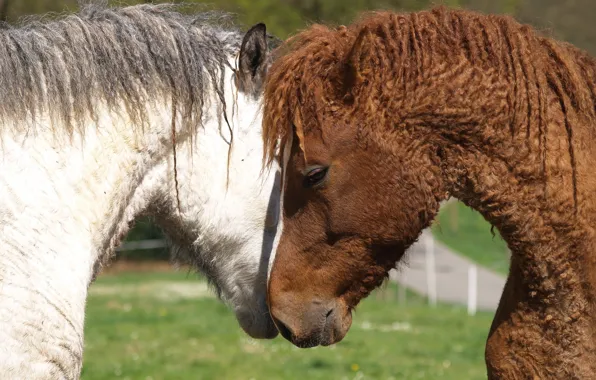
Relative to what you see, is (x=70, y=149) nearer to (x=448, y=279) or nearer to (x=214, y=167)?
(x=214, y=167)

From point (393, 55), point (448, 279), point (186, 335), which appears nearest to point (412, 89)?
point (393, 55)

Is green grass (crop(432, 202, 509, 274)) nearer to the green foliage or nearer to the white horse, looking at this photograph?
the green foliage

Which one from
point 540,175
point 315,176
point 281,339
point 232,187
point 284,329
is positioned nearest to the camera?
point 540,175

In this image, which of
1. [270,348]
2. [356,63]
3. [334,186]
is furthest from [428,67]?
[270,348]

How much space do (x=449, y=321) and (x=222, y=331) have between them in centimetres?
351

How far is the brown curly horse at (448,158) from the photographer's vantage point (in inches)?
125

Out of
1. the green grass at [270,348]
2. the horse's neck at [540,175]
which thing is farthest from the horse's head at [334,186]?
the green grass at [270,348]

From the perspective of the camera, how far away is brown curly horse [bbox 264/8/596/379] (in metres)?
3.17

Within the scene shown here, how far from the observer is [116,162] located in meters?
3.34

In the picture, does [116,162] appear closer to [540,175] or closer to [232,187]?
[232,187]

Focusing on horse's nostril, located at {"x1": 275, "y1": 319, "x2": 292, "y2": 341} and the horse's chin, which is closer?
horse's nostril, located at {"x1": 275, "y1": 319, "x2": 292, "y2": 341}

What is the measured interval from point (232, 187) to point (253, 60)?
579mm

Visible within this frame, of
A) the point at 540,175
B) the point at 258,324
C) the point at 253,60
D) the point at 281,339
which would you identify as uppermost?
the point at 253,60

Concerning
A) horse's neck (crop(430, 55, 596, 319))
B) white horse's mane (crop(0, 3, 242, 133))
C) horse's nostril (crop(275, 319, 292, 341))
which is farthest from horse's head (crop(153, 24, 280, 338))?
horse's neck (crop(430, 55, 596, 319))
